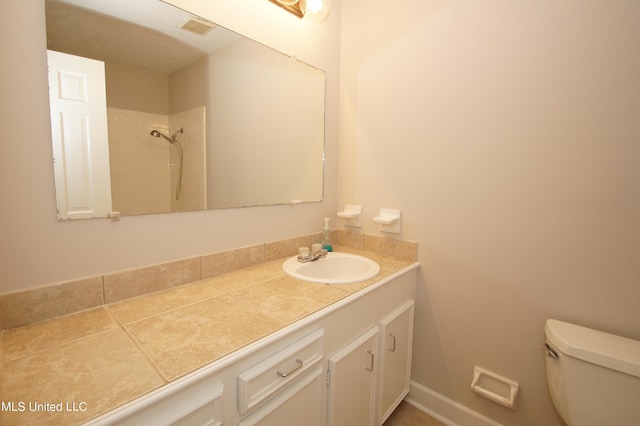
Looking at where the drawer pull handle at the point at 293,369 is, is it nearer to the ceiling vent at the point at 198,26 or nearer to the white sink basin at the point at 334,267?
the white sink basin at the point at 334,267

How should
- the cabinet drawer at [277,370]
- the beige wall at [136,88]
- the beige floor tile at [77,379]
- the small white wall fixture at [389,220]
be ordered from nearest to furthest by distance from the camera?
the beige floor tile at [77,379] < the cabinet drawer at [277,370] < the beige wall at [136,88] < the small white wall fixture at [389,220]

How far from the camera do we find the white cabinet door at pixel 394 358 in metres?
1.28

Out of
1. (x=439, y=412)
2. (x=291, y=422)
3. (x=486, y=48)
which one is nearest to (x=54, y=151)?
(x=291, y=422)

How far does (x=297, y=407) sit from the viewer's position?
2.85 feet

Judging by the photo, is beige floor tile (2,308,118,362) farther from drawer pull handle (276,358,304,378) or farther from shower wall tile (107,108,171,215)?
drawer pull handle (276,358,304,378)

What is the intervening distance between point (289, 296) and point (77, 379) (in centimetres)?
60

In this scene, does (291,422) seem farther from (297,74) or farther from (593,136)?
(297,74)

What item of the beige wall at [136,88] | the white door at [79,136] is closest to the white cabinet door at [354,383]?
the white door at [79,136]

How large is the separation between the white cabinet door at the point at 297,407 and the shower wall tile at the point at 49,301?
63 cm

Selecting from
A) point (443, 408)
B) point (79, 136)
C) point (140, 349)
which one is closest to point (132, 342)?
point (140, 349)

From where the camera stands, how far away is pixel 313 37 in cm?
159

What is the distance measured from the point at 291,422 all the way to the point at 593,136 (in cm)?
145

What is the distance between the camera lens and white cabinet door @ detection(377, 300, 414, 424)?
50.4 inches

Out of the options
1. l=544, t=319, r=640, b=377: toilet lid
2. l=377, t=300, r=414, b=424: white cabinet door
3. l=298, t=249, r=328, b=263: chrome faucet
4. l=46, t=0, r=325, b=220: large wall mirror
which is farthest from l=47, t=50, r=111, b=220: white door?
l=544, t=319, r=640, b=377: toilet lid
